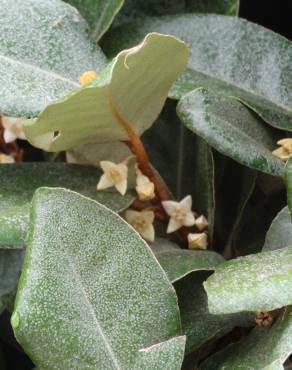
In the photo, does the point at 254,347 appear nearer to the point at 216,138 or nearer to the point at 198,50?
the point at 216,138

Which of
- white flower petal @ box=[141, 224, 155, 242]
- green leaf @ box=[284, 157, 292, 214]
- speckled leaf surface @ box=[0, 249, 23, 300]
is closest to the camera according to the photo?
green leaf @ box=[284, 157, 292, 214]

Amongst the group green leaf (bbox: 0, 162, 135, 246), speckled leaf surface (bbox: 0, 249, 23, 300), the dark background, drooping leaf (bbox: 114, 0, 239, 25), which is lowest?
speckled leaf surface (bbox: 0, 249, 23, 300)

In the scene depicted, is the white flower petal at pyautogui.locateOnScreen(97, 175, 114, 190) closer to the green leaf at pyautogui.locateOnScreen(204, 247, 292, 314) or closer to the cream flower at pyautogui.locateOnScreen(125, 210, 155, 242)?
the cream flower at pyautogui.locateOnScreen(125, 210, 155, 242)

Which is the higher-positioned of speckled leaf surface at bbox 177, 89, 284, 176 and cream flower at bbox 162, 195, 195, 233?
speckled leaf surface at bbox 177, 89, 284, 176

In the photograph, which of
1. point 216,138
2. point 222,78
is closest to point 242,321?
point 216,138

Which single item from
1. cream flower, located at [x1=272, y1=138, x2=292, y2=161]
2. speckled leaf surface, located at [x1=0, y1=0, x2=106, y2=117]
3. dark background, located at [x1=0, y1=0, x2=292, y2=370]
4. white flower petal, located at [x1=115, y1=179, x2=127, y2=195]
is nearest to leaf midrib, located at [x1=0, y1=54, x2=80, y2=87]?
speckled leaf surface, located at [x1=0, y1=0, x2=106, y2=117]

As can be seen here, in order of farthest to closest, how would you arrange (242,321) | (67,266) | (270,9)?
(270,9) < (242,321) < (67,266)

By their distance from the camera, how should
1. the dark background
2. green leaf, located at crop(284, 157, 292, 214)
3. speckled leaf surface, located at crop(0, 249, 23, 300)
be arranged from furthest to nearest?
the dark background < speckled leaf surface, located at crop(0, 249, 23, 300) < green leaf, located at crop(284, 157, 292, 214)

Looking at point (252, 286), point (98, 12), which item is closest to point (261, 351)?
point (252, 286)
